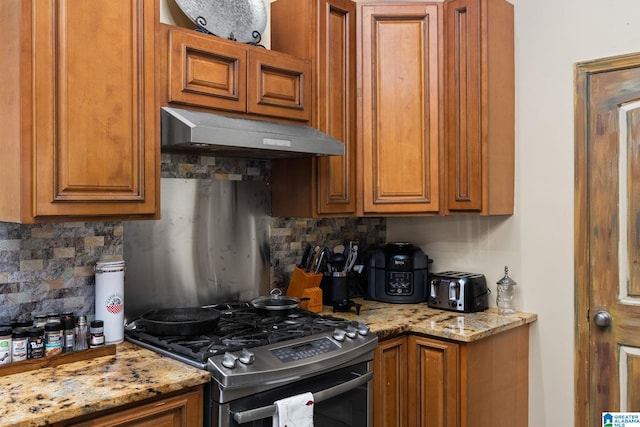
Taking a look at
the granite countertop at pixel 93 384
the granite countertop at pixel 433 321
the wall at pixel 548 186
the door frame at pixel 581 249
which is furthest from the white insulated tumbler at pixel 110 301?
the door frame at pixel 581 249

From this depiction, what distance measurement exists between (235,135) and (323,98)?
27.2 inches

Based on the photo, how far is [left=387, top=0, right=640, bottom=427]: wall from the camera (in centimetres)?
254

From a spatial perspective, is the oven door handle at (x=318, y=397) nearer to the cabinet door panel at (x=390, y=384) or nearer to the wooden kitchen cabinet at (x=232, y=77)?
the cabinet door panel at (x=390, y=384)

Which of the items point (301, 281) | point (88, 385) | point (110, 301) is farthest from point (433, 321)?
point (88, 385)

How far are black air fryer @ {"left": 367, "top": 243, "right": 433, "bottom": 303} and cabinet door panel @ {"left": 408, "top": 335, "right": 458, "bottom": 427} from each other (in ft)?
1.59

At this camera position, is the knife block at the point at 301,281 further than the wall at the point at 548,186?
Yes

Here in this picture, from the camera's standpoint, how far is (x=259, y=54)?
2283mm

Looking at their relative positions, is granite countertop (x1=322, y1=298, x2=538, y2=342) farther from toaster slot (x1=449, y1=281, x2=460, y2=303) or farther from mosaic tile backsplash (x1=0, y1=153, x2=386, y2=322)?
mosaic tile backsplash (x1=0, y1=153, x2=386, y2=322)

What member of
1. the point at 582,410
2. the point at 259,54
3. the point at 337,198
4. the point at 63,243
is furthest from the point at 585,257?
the point at 63,243

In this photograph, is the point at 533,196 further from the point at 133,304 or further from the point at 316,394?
the point at 133,304

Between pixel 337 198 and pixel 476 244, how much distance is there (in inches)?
33.7

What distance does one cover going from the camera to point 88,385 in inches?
63.1

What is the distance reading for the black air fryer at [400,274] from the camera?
293 cm

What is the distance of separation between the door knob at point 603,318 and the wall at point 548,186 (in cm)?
13
